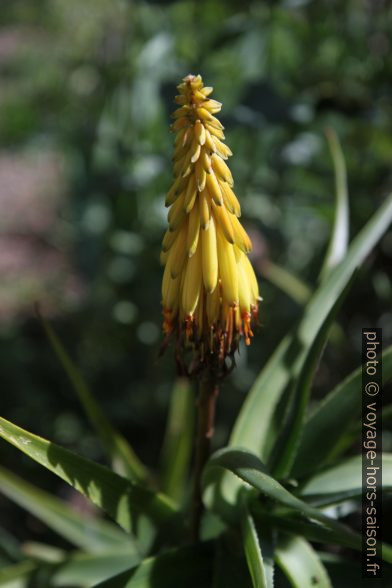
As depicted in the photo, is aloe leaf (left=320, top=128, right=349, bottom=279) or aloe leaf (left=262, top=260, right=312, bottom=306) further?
aloe leaf (left=262, top=260, right=312, bottom=306)

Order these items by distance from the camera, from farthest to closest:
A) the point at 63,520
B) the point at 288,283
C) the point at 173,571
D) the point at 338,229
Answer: the point at 288,283
the point at 63,520
the point at 338,229
the point at 173,571

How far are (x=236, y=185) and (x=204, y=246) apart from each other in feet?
4.23

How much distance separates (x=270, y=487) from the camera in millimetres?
940

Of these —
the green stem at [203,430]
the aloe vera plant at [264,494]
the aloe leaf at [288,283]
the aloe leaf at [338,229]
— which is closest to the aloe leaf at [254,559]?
the aloe vera plant at [264,494]

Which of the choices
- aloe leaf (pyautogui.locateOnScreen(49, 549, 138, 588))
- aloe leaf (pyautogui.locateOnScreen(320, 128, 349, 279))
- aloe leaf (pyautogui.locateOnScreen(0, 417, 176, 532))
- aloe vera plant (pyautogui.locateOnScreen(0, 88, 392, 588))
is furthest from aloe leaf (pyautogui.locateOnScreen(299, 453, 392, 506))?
aloe leaf (pyautogui.locateOnScreen(49, 549, 138, 588))

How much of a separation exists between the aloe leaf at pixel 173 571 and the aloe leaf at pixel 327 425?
0.71 feet

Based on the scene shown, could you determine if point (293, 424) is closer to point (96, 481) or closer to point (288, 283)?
→ point (96, 481)

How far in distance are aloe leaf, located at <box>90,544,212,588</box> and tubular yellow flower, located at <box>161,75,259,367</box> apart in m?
0.36

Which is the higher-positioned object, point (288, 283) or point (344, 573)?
point (288, 283)

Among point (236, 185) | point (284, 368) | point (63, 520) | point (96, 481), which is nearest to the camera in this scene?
point (96, 481)

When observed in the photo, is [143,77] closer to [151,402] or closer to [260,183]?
[260,183]

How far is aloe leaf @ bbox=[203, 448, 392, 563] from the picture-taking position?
2.98 ft

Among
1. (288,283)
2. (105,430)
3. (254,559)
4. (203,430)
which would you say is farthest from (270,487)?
(288,283)

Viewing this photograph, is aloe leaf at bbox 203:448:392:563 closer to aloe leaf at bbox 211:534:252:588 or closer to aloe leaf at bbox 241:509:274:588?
aloe leaf at bbox 241:509:274:588
